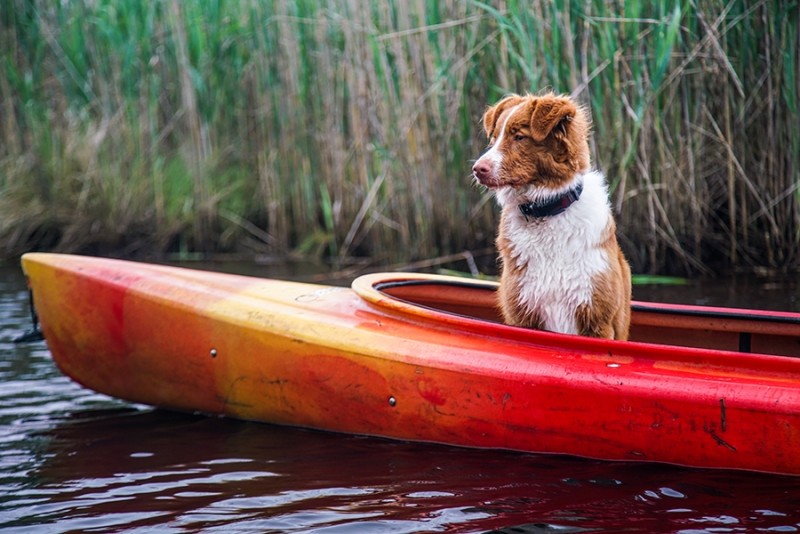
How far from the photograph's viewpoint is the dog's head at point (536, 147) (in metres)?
3.13

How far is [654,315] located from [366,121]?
126 inches

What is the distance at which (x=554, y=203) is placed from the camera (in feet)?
10.8

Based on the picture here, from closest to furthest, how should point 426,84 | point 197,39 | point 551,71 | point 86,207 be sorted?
point 551,71 → point 426,84 → point 197,39 → point 86,207

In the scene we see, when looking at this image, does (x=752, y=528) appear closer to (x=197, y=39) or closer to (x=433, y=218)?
(x=433, y=218)

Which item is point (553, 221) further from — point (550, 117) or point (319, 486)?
point (319, 486)

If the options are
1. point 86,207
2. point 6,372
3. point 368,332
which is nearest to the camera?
point 368,332

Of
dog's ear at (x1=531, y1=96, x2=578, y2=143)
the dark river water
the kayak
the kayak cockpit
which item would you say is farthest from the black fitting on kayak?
dog's ear at (x1=531, y1=96, x2=578, y2=143)

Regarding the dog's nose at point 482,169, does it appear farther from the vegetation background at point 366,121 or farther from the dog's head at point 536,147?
the vegetation background at point 366,121

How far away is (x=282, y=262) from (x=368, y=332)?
3826mm

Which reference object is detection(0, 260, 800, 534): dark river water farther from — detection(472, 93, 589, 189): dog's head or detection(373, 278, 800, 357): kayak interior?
detection(472, 93, 589, 189): dog's head

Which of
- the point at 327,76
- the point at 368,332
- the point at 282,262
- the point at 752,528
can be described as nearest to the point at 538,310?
the point at 368,332

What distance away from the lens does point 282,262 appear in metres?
7.48

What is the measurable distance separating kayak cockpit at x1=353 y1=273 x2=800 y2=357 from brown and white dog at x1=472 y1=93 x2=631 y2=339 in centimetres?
32

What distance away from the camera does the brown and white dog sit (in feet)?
10.4
